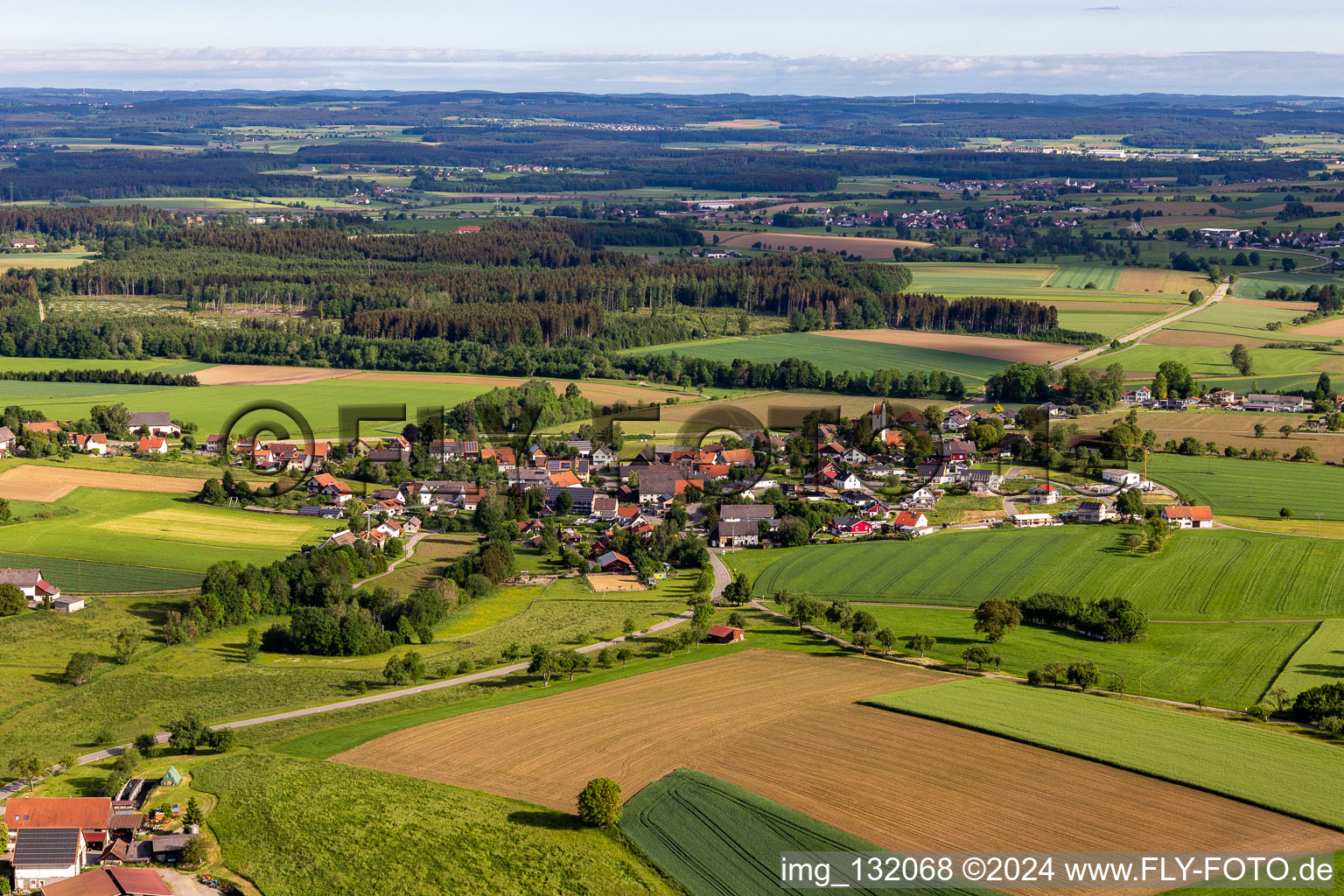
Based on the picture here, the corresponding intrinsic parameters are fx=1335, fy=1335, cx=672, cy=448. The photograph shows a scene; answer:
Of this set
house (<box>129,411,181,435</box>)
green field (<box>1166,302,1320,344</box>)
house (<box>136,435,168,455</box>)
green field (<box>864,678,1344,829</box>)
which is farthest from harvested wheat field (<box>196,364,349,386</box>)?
green field (<box>1166,302,1320,344</box>)

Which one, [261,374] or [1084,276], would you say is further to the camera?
[1084,276]

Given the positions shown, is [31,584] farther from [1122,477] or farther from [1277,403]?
[1277,403]

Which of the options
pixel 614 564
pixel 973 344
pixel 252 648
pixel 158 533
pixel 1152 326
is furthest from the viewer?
pixel 1152 326

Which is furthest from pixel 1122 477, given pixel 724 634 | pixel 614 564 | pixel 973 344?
pixel 973 344

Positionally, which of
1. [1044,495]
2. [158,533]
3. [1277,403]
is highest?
[1277,403]

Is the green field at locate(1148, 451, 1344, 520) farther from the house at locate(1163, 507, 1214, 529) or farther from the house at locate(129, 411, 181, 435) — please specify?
the house at locate(129, 411, 181, 435)

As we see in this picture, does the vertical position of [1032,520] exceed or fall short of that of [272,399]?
it exceeds it
